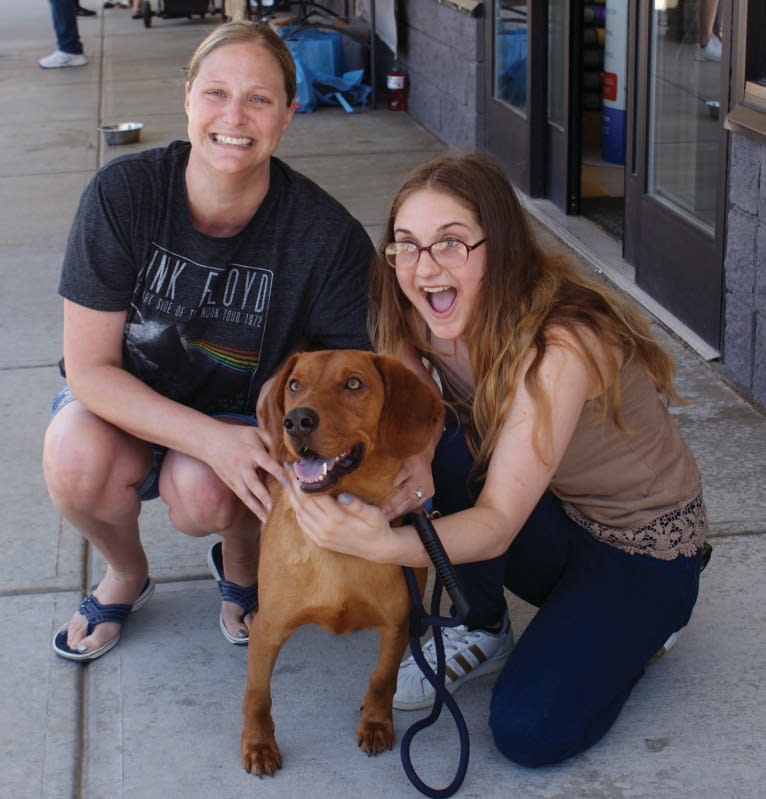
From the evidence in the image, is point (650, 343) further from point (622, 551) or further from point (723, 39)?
point (723, 39)

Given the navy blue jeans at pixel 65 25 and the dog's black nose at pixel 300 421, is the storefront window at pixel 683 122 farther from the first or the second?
the navy blue jeans at pixel 65 25

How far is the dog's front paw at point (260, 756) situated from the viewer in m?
2.76

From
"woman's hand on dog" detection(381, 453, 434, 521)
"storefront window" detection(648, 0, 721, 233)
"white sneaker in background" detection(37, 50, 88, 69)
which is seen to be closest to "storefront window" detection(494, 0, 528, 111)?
"storefront window" detection(648, 0, 721, 233)

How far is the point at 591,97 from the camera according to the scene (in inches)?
309

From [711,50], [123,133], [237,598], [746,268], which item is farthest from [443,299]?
[123,133]

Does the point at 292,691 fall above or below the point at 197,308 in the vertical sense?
below

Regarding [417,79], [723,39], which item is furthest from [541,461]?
[417,79]

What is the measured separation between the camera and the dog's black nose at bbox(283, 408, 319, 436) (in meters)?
2.38

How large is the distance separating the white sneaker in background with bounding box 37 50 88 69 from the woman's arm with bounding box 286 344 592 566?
11486 millimetres

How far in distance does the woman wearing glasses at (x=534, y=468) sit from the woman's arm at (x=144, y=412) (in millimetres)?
321

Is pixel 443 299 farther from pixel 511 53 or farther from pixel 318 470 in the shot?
pixel 511 53

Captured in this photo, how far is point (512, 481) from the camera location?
2.66m

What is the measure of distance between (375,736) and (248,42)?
1.64 m

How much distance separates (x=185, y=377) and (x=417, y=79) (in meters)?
6.95
